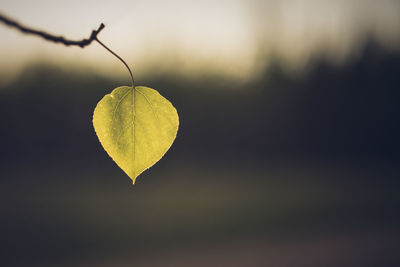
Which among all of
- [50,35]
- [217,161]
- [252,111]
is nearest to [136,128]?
[50,35]

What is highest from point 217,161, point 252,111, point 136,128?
point 252,111

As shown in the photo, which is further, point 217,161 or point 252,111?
point 217,161

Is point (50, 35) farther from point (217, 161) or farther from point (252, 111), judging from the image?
point (217, 161)

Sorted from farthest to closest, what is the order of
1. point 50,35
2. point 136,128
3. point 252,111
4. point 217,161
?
point 217,161 → point 252,111 → point 136,128 → point 50,35

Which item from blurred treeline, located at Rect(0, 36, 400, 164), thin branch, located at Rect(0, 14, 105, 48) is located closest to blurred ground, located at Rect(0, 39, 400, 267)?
blurred treeline, located at Rect(0, 36, 400, 164)

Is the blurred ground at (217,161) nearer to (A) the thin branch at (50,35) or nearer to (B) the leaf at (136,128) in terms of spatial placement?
(B) the leaf at (136,128)

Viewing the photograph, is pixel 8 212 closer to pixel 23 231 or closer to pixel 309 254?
pixel 23 231

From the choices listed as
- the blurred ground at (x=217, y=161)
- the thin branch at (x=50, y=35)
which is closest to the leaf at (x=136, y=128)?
the thin branch at (x=50, y=35)

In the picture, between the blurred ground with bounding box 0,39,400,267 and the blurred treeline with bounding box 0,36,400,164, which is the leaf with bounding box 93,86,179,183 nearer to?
the blurred ground with bounding box 0,39,400,267
